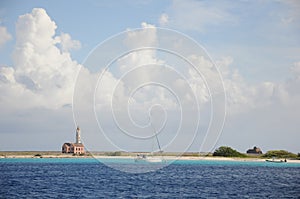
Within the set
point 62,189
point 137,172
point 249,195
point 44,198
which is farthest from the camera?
point 137,172

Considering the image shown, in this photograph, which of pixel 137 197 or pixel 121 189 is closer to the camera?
pixel 137 197

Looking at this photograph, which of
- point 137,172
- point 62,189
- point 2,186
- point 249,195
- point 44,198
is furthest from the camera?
point 137,172

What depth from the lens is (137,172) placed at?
150375mm

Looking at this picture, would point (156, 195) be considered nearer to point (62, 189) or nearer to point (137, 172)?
point (62, 189)

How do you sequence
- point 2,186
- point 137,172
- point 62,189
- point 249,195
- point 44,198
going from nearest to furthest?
point 44,198
point 249,195
point 62,189
point 2,186
point 137,172

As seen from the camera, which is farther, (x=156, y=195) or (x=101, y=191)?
(x=101, y=191)

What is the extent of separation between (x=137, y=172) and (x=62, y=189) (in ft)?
208

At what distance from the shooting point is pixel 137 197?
253 feet

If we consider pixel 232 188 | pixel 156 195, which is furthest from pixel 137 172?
pixel 156 195

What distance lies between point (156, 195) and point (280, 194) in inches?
863

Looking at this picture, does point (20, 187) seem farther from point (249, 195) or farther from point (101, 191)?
point (249, 195)

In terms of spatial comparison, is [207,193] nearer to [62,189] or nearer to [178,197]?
[178,197]

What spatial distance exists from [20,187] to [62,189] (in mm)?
10256

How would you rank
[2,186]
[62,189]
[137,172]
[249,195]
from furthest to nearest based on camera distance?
[137,172]
[2,186]
[62,189]
[249,195]
